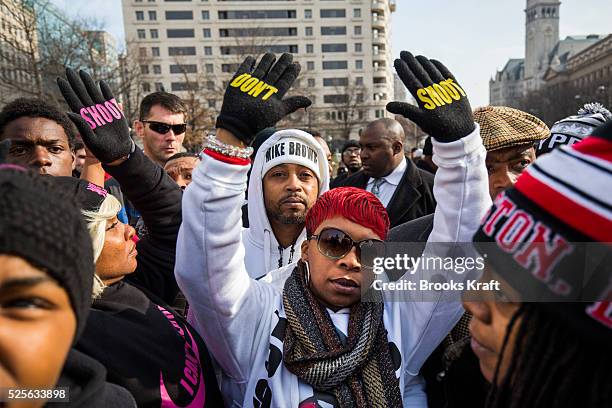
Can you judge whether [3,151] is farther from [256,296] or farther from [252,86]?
[256,296]

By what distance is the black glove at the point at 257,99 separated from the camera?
156cm

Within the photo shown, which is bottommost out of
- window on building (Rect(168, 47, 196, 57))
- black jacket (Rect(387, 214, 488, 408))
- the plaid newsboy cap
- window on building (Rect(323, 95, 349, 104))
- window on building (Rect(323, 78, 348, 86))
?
black jacket (Rect(387, 214, 488, 408))

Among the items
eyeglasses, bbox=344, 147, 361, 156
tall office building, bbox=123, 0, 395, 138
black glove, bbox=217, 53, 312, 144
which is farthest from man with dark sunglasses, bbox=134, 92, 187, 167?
tall office building, bbox=123, 0, 395, 138

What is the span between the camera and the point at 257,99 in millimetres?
1585

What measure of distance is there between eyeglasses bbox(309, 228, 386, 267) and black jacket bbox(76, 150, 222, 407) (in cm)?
70

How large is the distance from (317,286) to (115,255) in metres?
0.87

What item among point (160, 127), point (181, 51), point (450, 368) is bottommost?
point (450, 368)

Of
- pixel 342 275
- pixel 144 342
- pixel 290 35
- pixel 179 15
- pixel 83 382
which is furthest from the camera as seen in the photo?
pixel 290 35

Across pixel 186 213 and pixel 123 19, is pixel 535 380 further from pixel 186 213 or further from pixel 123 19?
pixel 123 19

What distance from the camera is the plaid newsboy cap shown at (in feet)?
7.13

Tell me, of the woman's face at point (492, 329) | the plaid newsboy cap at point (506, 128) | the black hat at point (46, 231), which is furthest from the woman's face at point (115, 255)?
the plaid newsboy cap at point (506, 128)

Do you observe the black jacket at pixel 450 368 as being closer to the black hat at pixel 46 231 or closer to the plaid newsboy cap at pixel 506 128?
the plaid newsboy cap at pixel 506 128

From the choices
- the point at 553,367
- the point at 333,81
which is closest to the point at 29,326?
the point at 553,367

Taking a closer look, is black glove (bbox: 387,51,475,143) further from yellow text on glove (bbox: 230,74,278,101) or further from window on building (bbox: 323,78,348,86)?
window on building (bbox: 323,78,348,86)
